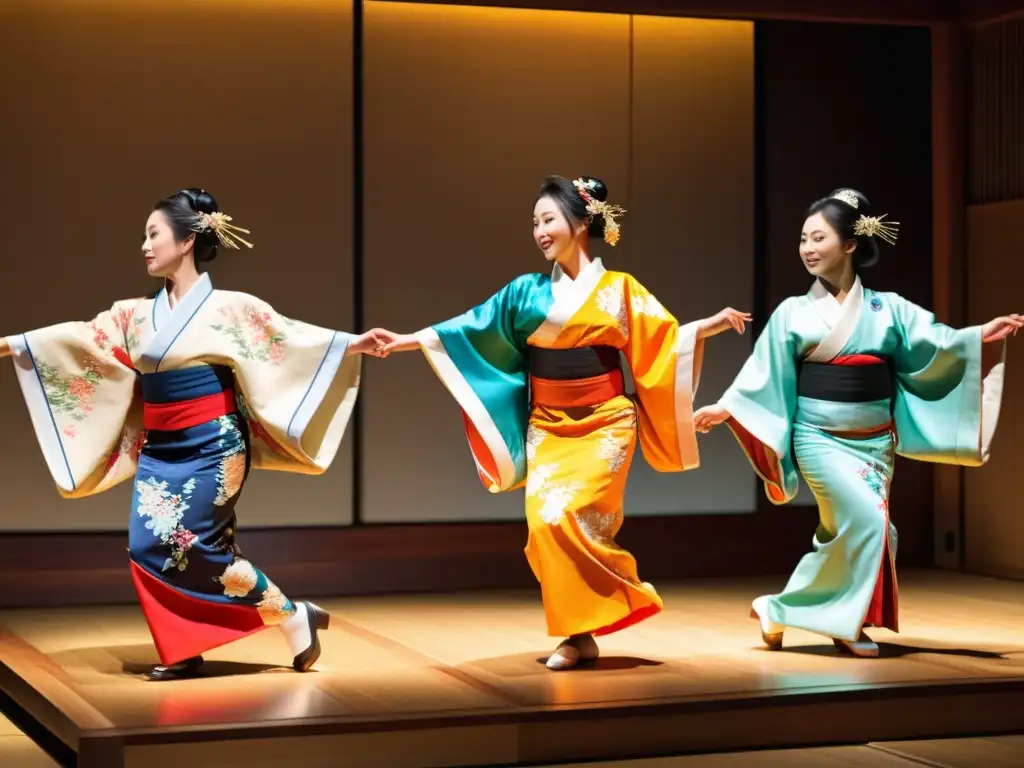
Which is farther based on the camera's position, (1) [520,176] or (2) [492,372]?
(1) [520,176]

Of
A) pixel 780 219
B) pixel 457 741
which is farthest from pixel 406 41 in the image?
pixel 457 741

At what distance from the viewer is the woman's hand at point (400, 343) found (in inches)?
201

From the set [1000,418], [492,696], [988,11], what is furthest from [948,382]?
[988,11]

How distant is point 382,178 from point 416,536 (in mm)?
1542

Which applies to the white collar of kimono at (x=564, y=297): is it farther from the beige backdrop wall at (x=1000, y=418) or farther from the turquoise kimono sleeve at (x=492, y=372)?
the beige backdrop wall at (x=1000, y=418)

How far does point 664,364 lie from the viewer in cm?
523

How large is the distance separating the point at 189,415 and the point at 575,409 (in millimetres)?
1159

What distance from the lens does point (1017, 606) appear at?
6.61m

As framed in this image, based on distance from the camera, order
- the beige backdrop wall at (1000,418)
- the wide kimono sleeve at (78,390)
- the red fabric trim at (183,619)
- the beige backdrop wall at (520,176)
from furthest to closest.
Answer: the beige backdrop wall at (1000,418) → the beige backdrop wall at (520,176) → the wide kimono sleeve at (78,390) → the red fabric trim at (183,619)

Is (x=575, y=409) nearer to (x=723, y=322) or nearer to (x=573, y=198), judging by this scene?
(x=723, y=322)

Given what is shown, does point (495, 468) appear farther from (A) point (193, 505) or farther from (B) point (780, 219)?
(B) point (780, 219)

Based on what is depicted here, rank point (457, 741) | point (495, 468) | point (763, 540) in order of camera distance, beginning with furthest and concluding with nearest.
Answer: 1. point (763, 540)
2. point (495, 468)
3. point (457, 741)

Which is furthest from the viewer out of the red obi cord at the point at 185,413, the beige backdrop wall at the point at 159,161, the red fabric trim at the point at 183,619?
the beige backdrop wall at the point at 159,161

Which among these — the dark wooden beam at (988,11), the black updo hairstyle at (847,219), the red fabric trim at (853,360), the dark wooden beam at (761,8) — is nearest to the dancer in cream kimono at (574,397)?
the red fabric trim at (853,360)
